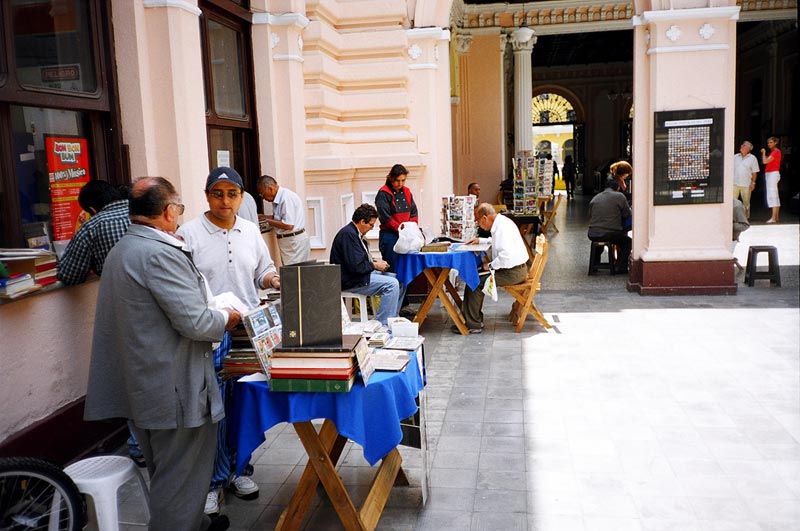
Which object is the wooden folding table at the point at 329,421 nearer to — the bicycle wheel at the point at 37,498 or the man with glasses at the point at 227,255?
the man with glasses at the point at 227,255

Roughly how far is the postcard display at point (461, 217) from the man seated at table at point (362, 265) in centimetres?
136

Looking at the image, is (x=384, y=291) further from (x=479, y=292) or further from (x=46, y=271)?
(x=46, y=271)

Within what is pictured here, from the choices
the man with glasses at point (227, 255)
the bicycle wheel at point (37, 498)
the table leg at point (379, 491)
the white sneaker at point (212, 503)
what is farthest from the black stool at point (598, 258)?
the bicycle wheel at point (37, 498)

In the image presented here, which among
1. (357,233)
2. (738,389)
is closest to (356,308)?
(357,233)

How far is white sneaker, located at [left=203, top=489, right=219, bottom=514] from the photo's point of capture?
351 centimetres

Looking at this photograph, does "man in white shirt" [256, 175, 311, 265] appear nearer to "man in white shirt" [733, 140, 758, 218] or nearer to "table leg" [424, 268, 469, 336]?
"table leg" [424, 268, 469, 336]

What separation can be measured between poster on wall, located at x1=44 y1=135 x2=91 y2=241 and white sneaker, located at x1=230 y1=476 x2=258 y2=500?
1792mm

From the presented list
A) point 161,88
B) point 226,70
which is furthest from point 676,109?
point 161,88

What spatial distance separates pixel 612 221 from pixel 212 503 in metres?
7.47

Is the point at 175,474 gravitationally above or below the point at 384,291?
below

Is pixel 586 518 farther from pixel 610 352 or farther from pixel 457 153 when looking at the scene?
pixel 457 153

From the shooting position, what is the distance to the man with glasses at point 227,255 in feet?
11.9

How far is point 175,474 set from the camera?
118 inches

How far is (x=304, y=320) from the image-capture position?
296cm
